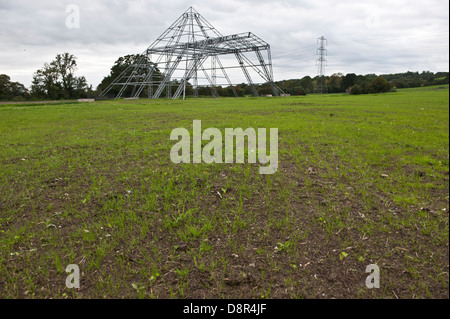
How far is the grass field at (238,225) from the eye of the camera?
285 cm

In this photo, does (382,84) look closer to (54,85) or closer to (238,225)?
(238,225)

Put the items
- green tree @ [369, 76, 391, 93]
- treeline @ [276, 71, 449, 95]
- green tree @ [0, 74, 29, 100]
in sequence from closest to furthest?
treeline @ [276, 71, 449, 95]
green tree @ [369, 76, 391, 93]
green tree @ [0, 74, 29, 100]

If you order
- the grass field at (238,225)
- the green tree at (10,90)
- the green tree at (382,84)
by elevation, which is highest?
the green tree at (10,90)

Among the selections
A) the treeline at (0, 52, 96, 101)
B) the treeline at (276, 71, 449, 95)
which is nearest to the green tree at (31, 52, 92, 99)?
the treeline at (0, 52, 96, 101)

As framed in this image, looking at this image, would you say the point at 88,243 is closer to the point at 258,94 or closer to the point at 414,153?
the point at 414,153

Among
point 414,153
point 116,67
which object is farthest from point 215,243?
point 116,67

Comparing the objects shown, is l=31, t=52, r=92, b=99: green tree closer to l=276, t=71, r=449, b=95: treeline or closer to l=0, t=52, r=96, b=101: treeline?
l=0, t=52, r=96, b=101: treeline

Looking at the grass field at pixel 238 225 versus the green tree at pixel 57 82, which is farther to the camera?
the green tree at pixel 57 82

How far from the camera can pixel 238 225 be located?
388cm

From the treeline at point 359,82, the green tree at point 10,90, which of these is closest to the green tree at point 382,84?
the treeline at point 359,82

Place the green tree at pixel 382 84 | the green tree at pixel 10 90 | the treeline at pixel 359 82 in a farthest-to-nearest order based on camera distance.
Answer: the green tree at pixel 10 90, the green tree at pixel 382 84, the treeline at pixel 359 82

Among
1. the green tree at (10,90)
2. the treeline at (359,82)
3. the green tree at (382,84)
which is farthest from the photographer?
the green tree at (10,90)

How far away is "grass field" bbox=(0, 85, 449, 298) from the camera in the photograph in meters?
2.85

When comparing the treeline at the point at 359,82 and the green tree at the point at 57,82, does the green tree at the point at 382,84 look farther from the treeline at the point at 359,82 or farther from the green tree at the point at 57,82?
the green tree at the point at 57,82
